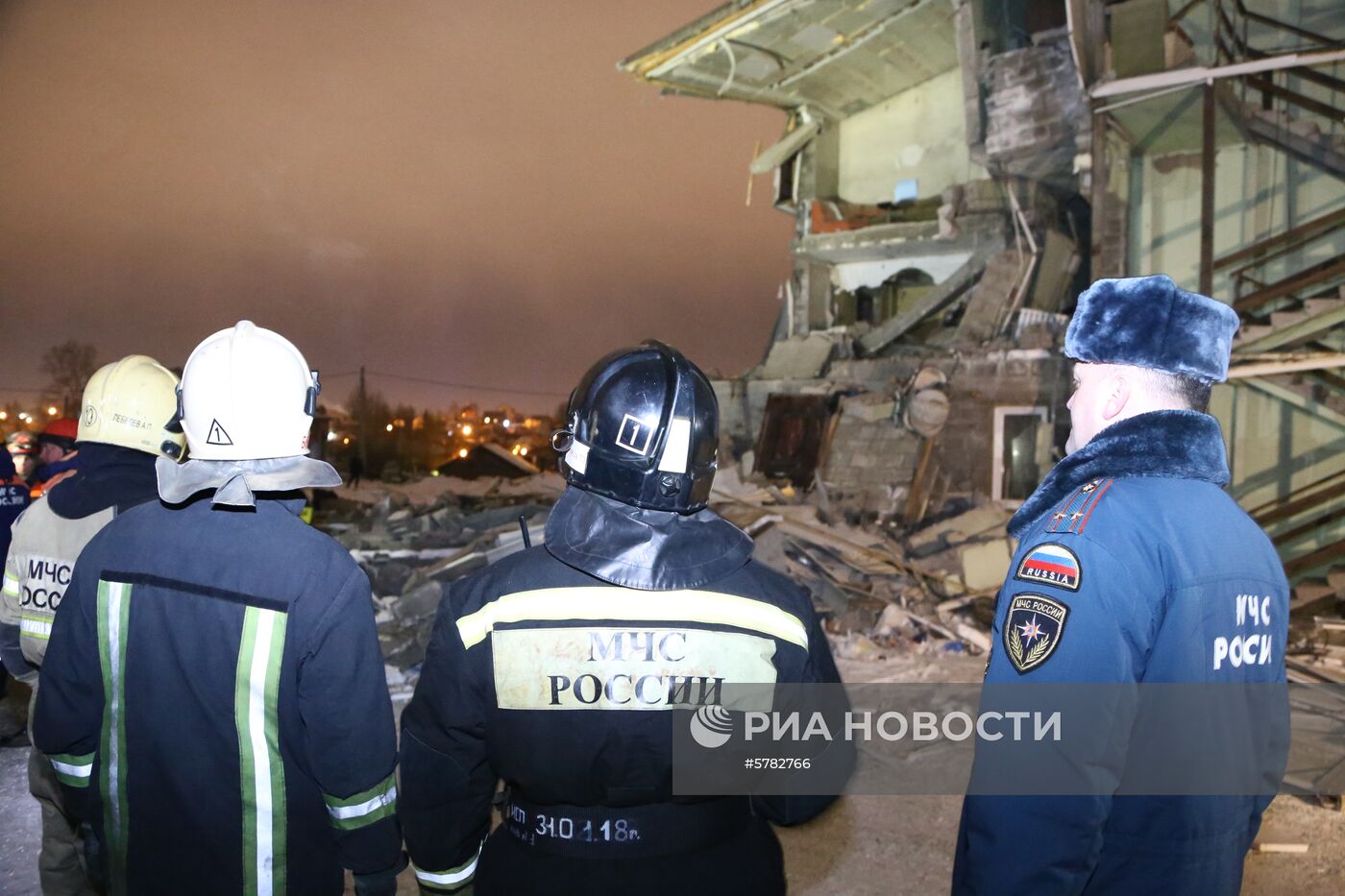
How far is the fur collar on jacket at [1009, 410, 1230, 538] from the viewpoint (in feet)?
6.46

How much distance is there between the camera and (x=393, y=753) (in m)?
2.18

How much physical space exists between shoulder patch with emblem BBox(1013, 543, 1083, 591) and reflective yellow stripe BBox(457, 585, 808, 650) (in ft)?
2.08

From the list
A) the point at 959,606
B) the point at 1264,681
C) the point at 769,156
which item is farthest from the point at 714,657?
the point at 769,156

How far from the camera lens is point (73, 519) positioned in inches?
129

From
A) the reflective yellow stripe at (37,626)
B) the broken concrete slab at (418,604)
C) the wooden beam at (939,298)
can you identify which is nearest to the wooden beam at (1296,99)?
the wooden beam at (939,298)

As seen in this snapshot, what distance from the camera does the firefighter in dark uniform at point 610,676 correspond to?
6.17ft

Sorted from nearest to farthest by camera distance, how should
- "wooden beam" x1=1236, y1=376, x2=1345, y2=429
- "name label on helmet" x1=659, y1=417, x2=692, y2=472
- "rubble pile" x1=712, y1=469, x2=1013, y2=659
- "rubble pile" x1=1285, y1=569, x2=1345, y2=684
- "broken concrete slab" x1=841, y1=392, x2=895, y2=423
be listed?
"name label on helmet" x1=659, y1=417, x2=692, y2=472
"rubble pile" x1=1285, y1=569, x2=1345, y2=684
"rubble pile" x1=712, y1=469, x2=1013, y2=659
"wooden beam" x1=1236, y1=376, x2=1345, y2=429
"broken concrete slab" x1=841, y1=392, x2=895, y2=423

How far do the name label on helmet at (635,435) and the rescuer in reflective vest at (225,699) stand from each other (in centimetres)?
78

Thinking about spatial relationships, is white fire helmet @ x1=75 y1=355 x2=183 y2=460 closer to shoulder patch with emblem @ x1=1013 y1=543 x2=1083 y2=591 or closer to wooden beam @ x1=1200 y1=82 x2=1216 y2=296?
shoulder patch with emblem @ x1=1013 y1=543 x2=1083 y2=591

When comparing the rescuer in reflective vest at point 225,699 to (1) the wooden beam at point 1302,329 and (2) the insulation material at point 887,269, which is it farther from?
(2) the insulation material at point 887,269

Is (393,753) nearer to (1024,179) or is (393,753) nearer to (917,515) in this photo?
(917,515)

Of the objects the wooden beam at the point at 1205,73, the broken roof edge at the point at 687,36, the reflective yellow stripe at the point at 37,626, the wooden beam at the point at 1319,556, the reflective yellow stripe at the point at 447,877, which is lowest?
the wooden beam at the point at 1319,556

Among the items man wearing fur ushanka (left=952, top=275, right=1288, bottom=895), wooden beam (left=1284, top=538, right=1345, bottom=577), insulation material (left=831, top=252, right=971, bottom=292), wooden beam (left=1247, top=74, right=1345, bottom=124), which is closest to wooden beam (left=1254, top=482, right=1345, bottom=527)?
wooden beam (left=1284, top=538, right=1345, bottom=577)

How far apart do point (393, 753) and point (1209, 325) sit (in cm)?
230
